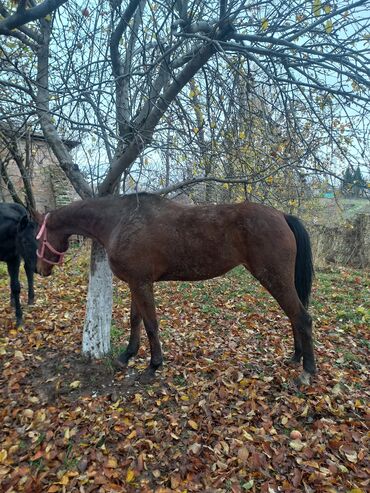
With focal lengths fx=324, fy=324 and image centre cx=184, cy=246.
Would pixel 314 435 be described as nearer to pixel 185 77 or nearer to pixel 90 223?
pixel 90 223

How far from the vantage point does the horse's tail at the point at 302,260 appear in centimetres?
365

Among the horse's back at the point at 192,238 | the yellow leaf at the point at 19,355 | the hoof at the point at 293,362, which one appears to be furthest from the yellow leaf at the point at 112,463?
the hoof at the point at 293,362

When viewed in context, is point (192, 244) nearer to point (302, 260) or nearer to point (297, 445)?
point (302, 260)

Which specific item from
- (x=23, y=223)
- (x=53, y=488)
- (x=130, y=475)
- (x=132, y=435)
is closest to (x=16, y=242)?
(x=23, y=223)

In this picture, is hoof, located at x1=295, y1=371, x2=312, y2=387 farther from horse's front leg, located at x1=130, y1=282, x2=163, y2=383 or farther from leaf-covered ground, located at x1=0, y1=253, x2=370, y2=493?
horse's front leg, located at x1=130, y1=282, x2=163, y2=383

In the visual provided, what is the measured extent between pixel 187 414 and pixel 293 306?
155 centimetres

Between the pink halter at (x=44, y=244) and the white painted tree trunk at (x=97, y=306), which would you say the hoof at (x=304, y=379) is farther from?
the pink halter at (x=44, y=244)

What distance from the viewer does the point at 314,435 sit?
2.89 metres

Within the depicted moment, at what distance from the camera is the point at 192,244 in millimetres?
3414

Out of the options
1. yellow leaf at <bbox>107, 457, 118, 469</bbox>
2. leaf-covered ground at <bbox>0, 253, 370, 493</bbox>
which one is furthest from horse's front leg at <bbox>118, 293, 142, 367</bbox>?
yellow leaf at <bbox>107, 457, 118, 469</bbox>

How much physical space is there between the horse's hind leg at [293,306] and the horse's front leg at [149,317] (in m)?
A: 1.18

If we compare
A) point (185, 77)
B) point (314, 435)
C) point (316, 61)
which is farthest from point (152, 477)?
point (316, 61)

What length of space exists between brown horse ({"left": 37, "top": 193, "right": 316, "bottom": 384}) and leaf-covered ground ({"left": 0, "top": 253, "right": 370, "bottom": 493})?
1.36 ft

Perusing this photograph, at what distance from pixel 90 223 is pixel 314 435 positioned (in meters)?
3.07
